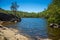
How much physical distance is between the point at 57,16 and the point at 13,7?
85346 millimetres

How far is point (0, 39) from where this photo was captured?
17.8 m

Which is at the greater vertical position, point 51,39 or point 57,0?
point 57,0

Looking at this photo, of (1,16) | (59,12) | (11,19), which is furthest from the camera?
(11,19)

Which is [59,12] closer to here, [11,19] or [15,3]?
[11,19]

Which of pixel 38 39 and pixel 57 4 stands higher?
pixel 57 4

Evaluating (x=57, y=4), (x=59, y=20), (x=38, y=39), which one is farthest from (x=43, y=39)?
(x=57, y=4)

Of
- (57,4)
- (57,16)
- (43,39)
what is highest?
(57,4)

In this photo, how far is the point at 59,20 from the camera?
53.3m

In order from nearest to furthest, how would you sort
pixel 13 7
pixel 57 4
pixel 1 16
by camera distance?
1. pixel 57 4
2. pixel 1 16
3. pixel 13 7

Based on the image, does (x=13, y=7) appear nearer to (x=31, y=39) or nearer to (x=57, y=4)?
(x=57, y=4)

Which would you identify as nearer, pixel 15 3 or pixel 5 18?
pixel 5 18

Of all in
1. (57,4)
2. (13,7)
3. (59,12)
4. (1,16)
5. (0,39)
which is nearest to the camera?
(0,39)

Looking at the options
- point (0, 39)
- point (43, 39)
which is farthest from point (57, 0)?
point (0, 39)

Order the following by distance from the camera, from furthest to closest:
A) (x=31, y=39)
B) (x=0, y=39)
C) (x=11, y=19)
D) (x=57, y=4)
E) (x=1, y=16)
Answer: (x=11, y=19) < (x=1, y=16) < (x=57, y=4) < (x=31, y=39) < (x=0, y=39)
